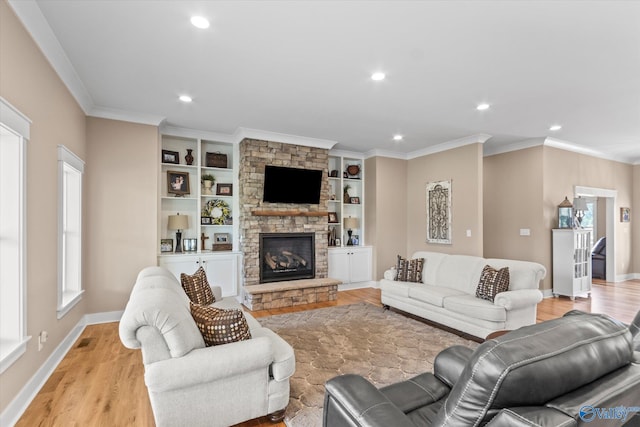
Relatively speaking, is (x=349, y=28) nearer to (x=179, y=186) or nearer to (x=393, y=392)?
(x=393, y=392)

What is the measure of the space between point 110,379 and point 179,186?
305cm

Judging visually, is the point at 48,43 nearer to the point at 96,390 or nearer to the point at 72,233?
the point at 72,233

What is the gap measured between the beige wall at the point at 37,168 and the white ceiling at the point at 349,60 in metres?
0.20

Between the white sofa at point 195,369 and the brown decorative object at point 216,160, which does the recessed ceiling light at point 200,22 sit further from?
the brown decorative object at point 216,160

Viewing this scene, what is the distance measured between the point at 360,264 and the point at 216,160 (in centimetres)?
337

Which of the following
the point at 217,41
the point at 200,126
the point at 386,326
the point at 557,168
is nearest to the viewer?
the point at 217,41

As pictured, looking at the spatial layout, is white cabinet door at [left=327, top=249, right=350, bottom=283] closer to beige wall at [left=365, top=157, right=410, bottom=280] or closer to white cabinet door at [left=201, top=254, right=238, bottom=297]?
beige wall at [left=365, top=157, right=410, bottom=280]

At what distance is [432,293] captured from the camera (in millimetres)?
4039

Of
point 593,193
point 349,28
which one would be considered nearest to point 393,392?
point 349,28

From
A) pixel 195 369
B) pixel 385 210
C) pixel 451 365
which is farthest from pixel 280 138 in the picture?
pixel 451 365

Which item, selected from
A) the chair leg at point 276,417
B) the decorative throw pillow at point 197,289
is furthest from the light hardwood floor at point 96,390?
the decorative throw pillow at point 197,289

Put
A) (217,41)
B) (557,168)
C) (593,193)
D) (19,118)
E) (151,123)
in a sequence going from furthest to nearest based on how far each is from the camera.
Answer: (593,193), (557,168), (151,123), (217,41), (19,118)

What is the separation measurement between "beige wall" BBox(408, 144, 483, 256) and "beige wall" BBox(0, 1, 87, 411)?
5594mm

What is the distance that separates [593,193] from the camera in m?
6.54
